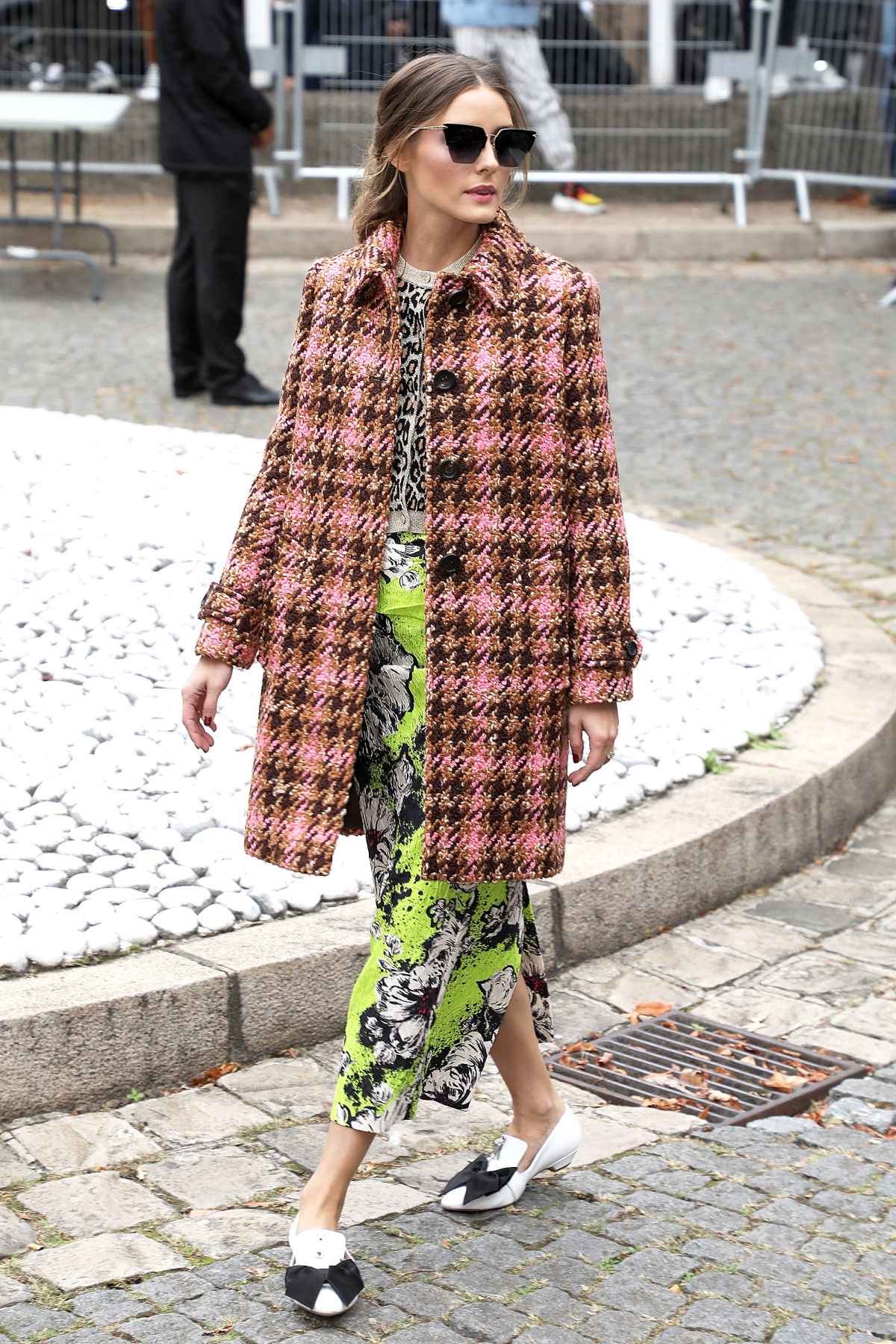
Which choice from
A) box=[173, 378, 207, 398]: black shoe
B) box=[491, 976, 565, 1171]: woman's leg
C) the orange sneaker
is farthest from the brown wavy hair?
the orange sneaker

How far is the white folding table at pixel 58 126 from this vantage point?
1145cm

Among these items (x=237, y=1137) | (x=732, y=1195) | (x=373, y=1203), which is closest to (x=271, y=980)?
(x=237, y=1137)

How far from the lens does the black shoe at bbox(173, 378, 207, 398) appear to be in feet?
31.0

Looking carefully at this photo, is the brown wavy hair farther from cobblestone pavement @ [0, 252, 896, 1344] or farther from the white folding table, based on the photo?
the white folding table

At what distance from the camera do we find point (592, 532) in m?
3.00

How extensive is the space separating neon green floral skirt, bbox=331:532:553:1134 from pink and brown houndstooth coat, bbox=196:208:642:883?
59mm

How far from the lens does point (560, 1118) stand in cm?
336

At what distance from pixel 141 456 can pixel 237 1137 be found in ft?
11.5

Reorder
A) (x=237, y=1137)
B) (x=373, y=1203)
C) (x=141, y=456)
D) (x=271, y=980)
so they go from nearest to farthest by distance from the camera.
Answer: (x=373, y=1203) → (x=237, y=1137) → (x=271, y=980) → (x=141, y=456)

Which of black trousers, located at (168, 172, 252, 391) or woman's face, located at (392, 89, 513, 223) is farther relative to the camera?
black trousers, located at (168, 172, 252, 391)

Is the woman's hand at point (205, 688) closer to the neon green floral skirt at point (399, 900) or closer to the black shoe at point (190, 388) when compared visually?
the neon green floral skirt at point (399, 900)

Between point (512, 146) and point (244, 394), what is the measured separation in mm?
6457

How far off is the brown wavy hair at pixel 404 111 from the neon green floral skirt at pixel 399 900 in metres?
0.50

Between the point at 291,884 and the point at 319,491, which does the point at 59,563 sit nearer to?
the point at 291,884
